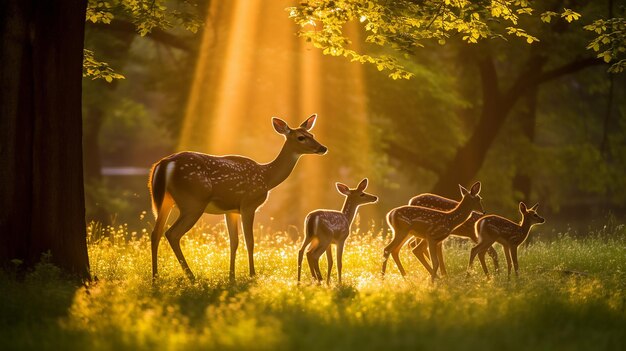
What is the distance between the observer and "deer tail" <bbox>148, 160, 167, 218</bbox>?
1292 cm

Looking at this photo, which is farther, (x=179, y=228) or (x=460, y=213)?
(x=460, y=213)

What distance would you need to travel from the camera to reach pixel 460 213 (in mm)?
13586

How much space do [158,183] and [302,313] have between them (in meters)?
4.71

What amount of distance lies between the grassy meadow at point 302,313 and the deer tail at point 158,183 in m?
0.95

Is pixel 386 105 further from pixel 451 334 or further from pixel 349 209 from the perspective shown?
pixel 451 334

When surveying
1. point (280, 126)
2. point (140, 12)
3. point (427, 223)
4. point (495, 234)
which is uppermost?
point (140, 12)

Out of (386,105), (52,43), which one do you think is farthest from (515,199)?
(52,43)

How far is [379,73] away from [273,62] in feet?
9.92

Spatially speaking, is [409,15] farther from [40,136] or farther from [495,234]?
[40,136]

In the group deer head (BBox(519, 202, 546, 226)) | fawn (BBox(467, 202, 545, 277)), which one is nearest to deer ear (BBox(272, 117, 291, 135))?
fawn (BBox(467, 202, 545, 277))

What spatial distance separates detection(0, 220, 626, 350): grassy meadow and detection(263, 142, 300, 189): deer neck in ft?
5.07

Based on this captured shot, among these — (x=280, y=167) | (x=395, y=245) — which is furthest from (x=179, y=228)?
(x=395, y=245)

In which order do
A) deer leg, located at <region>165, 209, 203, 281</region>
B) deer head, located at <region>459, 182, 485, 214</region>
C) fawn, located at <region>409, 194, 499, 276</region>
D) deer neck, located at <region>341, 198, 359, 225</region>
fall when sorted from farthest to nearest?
fawn, located at <region>409, 194, 499, 276</region>
deer neck, located at <region>341, 198, 359, 225</region>
deer head, located at <region>459, 182, 485, 214</region>
deer leg, located at <region>165, 209, 203, 281</region>

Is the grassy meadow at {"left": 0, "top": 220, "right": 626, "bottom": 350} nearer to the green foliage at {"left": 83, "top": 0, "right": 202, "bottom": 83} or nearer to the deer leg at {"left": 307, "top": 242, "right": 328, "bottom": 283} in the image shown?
the deer leg at {"left": 307, "top": 242, "right": 328, "bottom": 283}
